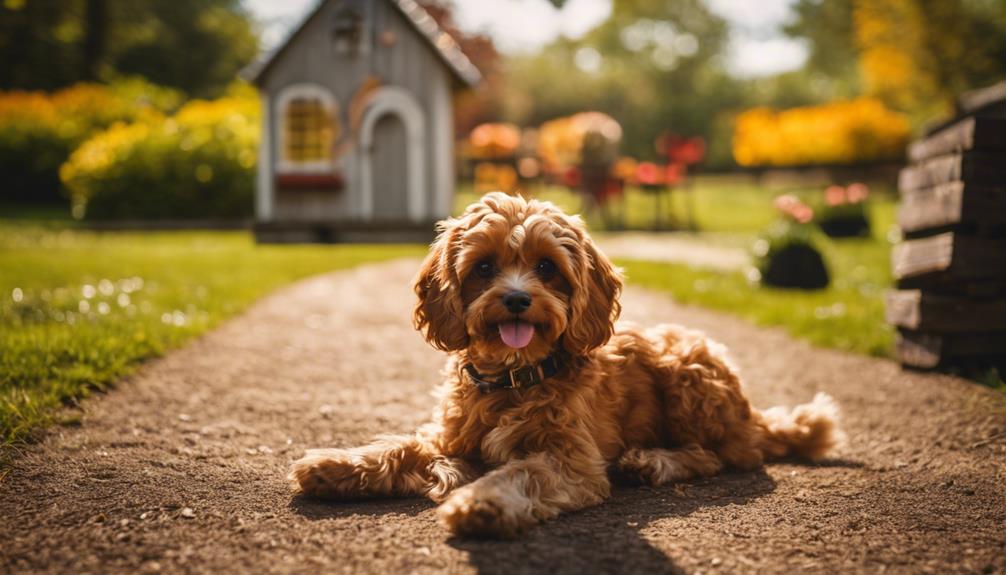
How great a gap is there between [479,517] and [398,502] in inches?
27.4

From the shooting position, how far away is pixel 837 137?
29.7m

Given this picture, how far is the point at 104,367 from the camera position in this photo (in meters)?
5.63

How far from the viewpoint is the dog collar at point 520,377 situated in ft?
12.0

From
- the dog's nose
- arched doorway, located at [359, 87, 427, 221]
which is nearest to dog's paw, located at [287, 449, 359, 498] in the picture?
the dog's nose

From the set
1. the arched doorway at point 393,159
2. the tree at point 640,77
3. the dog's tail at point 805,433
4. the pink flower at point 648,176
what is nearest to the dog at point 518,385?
the dog's tail at point 805,433

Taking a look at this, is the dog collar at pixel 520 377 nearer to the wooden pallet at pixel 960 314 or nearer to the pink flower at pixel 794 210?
the wooden pallet at pixel 960 314

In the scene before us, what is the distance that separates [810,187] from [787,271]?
1998cm

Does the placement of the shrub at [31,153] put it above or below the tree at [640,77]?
below

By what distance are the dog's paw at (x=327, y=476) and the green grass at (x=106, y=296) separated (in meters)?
1.75

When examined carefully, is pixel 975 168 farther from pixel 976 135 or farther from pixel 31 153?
pixel 31 153

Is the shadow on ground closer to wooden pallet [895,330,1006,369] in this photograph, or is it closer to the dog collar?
the dog collar

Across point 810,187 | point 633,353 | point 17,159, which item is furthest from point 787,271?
point 17,159

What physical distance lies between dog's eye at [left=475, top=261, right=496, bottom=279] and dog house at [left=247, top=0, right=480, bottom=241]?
41.5 ft

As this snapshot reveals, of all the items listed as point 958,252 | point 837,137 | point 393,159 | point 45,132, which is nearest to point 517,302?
point 958,252
